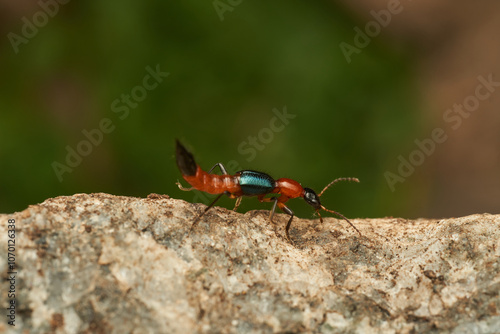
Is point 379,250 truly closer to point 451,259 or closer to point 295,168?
point 451,259

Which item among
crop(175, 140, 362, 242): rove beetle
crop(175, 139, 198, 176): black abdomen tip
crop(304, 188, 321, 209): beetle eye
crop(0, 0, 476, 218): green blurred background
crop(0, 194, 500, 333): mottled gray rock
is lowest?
crop(0, 194, 500, 333): mottled gray rock

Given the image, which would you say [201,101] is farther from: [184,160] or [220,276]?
[220,276]

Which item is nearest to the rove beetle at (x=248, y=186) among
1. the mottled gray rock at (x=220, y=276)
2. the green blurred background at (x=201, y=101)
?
the mottled gray rock at (x=220, y=276)

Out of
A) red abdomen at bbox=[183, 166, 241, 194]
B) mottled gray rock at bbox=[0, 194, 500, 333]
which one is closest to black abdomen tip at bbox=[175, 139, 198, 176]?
red abdomen at bbox=[183, 166, 241, 194]

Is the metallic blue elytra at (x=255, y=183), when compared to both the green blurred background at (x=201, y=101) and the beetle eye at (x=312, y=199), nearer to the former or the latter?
the beetle eye at (x=312, y=199)

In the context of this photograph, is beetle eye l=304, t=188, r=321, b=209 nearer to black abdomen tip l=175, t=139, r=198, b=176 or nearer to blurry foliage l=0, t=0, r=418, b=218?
black abdomen tip l=175, t=139, r=198, b=176

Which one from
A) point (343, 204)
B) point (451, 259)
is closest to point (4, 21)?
point (343, 204)
